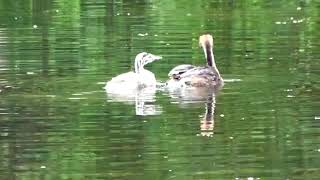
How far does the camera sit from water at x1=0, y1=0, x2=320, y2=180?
13375mm

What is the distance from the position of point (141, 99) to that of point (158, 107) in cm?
103

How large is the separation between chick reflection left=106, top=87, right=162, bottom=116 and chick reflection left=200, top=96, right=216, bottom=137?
0.62 metres

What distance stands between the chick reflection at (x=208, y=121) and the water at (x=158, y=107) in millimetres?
19

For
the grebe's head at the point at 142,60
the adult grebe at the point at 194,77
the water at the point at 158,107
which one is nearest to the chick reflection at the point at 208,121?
the water at the point at 158,107

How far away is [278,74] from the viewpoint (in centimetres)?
1956

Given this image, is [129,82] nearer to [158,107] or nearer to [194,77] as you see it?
[194,77]

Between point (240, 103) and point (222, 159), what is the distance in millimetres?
3605

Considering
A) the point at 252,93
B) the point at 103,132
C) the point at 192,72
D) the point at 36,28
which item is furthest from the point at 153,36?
the point at 103,132

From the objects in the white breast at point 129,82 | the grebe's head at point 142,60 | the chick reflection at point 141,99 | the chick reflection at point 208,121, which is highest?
the grebe's head at point 142,60

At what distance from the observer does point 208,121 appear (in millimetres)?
15766

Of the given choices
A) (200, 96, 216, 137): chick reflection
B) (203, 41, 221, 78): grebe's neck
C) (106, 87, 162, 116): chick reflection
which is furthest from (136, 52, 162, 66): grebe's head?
(200, 96, 216, 137): chick reflection

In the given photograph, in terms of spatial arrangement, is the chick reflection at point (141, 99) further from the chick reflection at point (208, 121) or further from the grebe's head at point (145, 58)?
the grebe's head at point (145, 58)

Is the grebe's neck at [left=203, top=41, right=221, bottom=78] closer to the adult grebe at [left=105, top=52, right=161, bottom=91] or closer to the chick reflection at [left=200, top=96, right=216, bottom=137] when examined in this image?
the adult grebe at [left=105, top=52, right=161, bottom=91]

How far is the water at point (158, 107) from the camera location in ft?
43.9
